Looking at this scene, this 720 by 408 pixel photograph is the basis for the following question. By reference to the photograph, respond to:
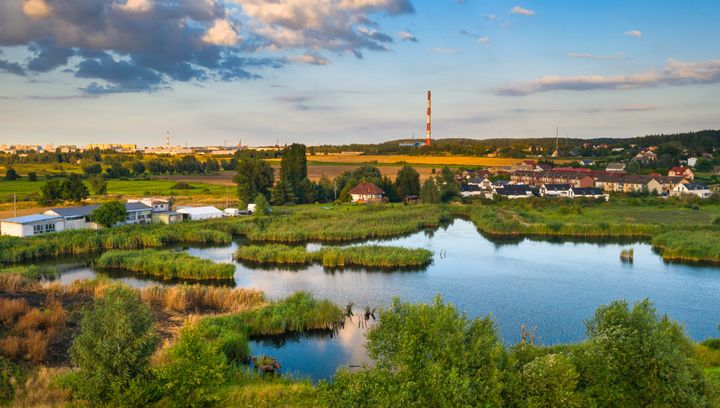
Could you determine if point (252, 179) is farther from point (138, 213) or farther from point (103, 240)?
point (103, 240)

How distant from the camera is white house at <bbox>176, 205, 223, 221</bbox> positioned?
1607 inches

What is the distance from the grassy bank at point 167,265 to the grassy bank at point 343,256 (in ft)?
11.8

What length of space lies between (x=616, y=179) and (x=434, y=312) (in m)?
64.7

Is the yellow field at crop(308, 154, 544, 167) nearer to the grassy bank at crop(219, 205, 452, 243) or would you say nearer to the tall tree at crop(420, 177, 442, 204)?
the tall tree at crop(420, 177, 442, 204)

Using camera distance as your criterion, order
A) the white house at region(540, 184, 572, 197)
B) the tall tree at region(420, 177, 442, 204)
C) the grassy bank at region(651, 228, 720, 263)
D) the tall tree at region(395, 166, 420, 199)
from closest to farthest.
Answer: the grassy bank at region(651, 228, 720, 263), the tall tree at region(420, 177, 442, 204), the tall tree at region(395, 166, 420, 199), the white house at region(540, 184, 572, 197)

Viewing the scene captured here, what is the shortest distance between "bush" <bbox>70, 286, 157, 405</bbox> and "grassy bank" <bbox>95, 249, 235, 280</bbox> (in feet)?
44.5

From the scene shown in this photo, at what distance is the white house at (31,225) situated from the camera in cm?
3228

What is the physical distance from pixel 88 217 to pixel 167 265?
1389 centimetres

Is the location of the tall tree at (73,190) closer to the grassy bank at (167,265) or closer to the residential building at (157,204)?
the residential building at (157,204)

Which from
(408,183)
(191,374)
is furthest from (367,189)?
(191,374)

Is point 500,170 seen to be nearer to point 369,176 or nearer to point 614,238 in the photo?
point 369,176

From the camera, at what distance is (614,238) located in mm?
36562

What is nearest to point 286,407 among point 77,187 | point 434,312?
point 434,312

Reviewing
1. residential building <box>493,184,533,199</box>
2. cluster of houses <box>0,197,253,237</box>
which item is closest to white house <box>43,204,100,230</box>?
cluster of houses <box>0,197,253,237</box>
